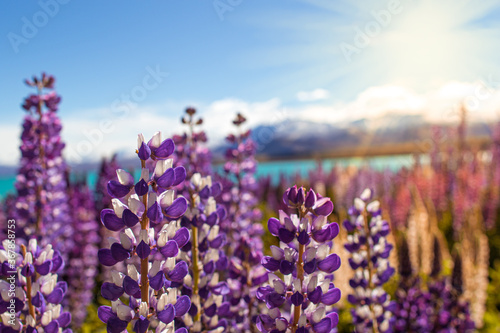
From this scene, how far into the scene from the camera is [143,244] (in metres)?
0.89

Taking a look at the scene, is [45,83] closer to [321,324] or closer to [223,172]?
[223,172]

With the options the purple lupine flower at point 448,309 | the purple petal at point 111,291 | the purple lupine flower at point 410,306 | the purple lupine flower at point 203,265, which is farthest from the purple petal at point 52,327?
the purple lupine flower at point 448,309

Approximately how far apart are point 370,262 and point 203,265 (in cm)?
79

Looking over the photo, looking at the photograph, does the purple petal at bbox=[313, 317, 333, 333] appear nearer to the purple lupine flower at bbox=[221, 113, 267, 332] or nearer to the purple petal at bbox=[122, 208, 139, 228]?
the purple lupine flower at bbox=[221, 113, 267, 332]

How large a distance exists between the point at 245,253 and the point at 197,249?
0.89 feet

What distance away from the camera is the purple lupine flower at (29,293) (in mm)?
999

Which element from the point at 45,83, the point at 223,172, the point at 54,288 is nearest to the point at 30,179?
the point at 45,83

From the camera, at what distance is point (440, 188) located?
8.14m

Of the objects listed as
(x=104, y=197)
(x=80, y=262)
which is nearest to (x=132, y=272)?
(x=80, y=262)

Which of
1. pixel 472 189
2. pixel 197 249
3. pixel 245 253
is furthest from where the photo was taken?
pixel 472 189

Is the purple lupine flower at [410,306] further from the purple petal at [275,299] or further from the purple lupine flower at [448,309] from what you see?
the purple petal at [275,299]

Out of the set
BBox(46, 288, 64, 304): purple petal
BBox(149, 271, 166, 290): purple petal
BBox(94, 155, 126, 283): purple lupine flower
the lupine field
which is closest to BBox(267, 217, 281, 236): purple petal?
the lupine field

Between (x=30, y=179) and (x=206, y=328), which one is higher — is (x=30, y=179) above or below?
above

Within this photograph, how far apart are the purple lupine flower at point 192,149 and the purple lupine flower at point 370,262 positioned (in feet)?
3.16
